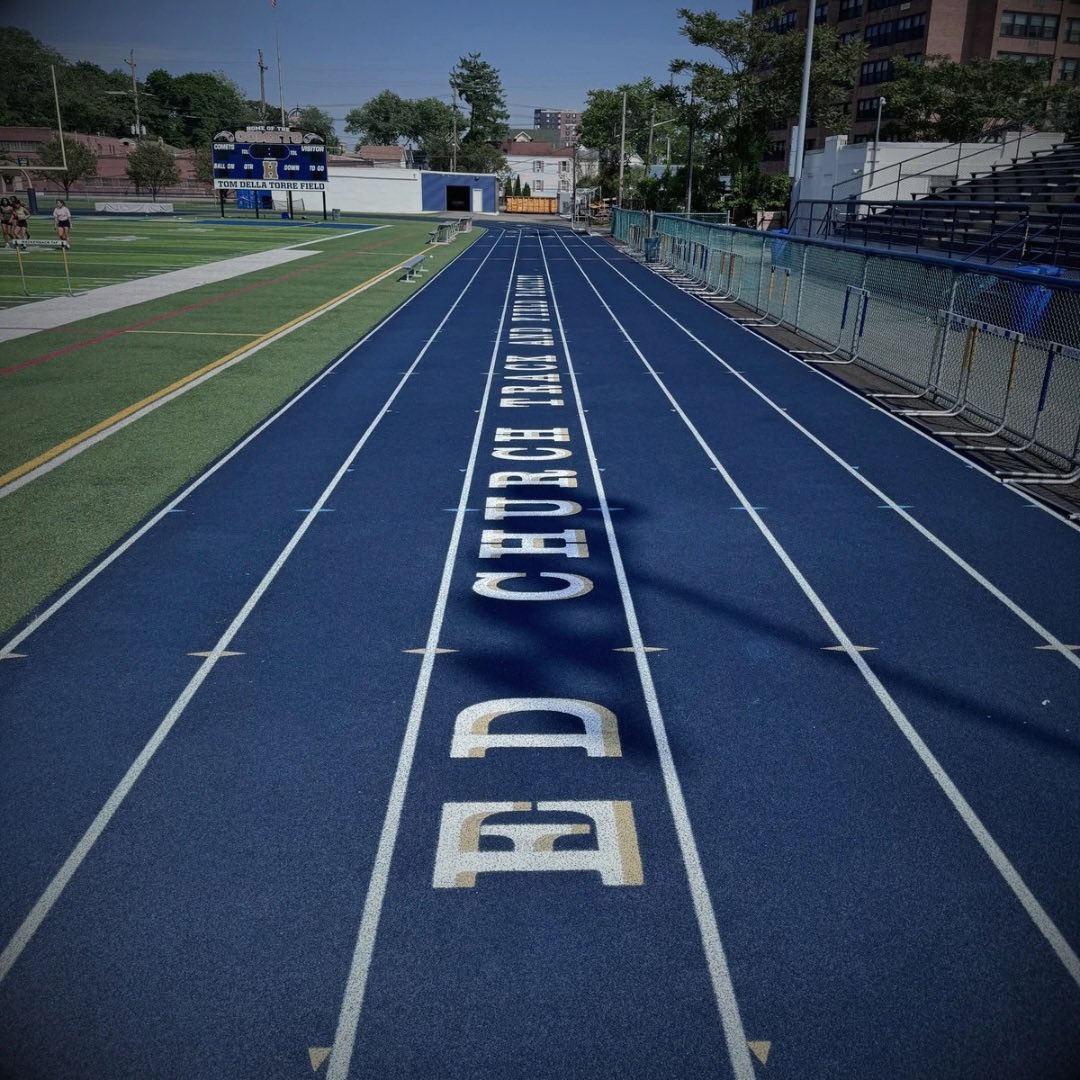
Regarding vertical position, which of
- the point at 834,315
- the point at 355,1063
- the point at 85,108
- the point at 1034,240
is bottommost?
the point at 355,1063

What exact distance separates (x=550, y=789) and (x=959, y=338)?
51.0ft

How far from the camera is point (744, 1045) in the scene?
151 inches

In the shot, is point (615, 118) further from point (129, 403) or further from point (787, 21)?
point (129, 403)

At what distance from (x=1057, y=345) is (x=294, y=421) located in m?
10.0

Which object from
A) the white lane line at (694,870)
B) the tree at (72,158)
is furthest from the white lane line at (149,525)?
the tree at (72,158)

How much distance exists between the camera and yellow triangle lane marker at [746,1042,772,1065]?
3.78 meters

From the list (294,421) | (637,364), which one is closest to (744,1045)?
(294,421)

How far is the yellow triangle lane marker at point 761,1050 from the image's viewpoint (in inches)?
149

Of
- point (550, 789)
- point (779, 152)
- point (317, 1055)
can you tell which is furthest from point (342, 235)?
point (317, 1055)

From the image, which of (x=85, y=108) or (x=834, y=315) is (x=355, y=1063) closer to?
(x=834, y=315)

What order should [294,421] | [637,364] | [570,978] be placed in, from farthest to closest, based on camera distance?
[637,364] → [294,421] → [570,978]

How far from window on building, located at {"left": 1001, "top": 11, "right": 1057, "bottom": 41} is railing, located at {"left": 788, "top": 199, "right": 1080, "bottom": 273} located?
36242 mm

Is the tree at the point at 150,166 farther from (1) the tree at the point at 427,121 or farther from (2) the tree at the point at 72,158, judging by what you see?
(1) the tree at the point at 427,121

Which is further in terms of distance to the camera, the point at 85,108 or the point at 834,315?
the point at 85,108
